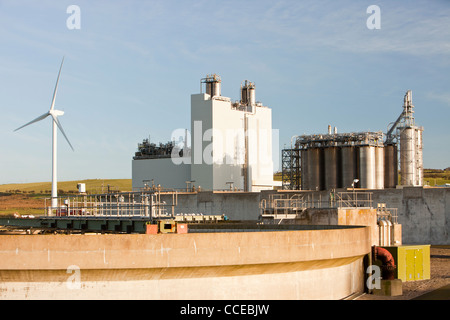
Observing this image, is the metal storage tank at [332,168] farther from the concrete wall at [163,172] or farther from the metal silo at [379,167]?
the concrete wall at [163,172]

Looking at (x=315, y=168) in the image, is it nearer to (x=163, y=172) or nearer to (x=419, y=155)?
(x=419, y=155)

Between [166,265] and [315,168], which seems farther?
[315,168]

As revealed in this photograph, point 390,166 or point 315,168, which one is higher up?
point 390,166

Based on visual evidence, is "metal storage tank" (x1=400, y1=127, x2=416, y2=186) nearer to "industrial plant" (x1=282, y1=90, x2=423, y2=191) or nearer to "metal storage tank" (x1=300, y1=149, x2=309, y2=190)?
"industrial plant" (x1=282, y1=90, x2=423, y2=191)

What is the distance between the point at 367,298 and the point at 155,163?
57.6 metres

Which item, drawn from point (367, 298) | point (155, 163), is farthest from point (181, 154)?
point (367, 298)

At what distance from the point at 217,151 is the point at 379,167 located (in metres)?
19.4

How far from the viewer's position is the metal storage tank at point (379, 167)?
74625 mm

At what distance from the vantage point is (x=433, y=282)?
41625mm

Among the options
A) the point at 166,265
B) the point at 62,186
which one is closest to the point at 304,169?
the point at 166,265

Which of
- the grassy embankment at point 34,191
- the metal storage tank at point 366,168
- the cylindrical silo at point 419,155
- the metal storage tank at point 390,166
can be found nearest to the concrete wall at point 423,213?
the metal storage tank at point 366,168

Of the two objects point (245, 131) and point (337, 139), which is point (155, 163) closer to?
point (245, 131)

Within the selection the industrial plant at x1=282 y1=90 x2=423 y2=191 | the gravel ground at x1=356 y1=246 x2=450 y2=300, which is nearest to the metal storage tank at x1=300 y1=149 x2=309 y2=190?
the industrial plant at x1=282 y1=90 x2=423 y2=191
